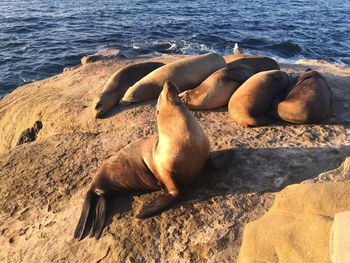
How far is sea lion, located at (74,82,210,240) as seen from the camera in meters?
3.82

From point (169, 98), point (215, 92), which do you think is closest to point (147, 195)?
point (169, 98)

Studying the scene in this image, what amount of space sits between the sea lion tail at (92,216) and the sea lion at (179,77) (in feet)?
8.90

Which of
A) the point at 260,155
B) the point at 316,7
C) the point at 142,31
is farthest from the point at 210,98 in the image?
the point at 316,7

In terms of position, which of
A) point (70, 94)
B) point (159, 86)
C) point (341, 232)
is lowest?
point (70, 94)

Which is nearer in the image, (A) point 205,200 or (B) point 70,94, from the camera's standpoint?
(A) point 205,200

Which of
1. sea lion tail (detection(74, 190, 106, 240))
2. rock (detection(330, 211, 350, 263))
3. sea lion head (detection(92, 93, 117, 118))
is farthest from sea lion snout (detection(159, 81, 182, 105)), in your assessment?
sea lion head (detection(92, 93, 117, 118))

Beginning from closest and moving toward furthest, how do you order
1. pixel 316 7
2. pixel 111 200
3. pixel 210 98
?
pixel 111 200, pixel 210 98, pixel 316 7

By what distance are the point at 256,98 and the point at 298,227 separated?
2.72 m

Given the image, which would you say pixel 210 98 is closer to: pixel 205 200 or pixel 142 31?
pixel 205 200

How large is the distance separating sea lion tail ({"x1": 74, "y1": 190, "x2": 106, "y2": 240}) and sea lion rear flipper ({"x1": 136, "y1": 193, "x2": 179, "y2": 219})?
1.22ft

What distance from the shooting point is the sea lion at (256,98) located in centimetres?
519

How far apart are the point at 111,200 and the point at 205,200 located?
95cm

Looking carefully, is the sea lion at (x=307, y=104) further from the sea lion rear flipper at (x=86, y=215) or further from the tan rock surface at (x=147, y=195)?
the sea lion rear flipper at (x=86, y=215)

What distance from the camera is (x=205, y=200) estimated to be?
378cm
